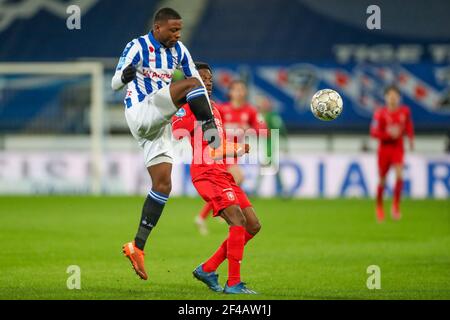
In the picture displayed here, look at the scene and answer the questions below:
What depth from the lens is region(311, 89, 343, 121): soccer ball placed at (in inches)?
323

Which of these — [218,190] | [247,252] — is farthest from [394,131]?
[218,190]

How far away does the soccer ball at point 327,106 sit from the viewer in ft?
26.9

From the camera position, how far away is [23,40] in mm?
24062

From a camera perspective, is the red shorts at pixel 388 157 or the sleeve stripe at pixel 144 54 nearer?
the sleeve stripe at pixel 144 54

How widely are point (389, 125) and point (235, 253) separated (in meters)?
8.64

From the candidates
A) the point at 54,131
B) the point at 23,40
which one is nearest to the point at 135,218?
the point at 54,131

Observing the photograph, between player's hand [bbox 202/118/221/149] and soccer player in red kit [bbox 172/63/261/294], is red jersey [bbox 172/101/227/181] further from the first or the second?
player's hand [bbox 202/118/221/149]

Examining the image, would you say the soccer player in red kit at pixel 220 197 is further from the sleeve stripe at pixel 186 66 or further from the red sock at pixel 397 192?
the red sock at pixel 397 192

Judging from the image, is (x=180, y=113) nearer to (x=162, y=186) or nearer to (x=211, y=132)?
(x=162, y=186)

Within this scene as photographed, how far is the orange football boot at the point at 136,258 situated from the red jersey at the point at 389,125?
27.4 feet

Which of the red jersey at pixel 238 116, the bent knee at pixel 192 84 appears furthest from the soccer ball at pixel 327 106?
the red jersey at pixel 238 116

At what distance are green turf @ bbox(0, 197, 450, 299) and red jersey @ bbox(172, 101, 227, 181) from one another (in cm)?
101
